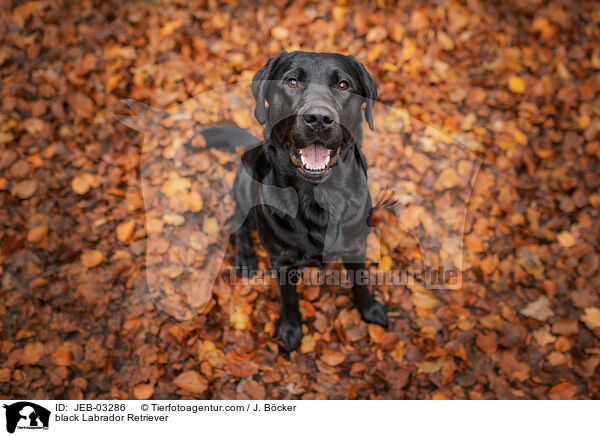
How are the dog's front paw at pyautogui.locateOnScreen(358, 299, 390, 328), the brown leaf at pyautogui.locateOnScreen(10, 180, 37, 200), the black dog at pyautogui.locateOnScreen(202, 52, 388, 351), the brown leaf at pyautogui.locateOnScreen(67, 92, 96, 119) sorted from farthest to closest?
the brown leaf at pyautogui.locateOnScreen(67, 92, 96, 119) → the brown leaf at pyautogui.locateOnScreen(10, 180, 37, 200) → the dog's front paw at pyautogui.locateOnScreen(358, 299, 390, 328) → the black dog at pyautogui.locateOnScreen(202, 52, 388, 351)

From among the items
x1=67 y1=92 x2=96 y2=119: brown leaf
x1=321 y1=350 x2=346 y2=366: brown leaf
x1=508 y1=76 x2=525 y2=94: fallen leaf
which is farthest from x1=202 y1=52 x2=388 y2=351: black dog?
x1=508 y1=76 x2=525 y2=94: fallen leaf

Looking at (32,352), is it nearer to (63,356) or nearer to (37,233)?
(63,356)

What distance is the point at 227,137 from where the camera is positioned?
251cm

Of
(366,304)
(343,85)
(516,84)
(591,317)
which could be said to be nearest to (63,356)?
(366,304)

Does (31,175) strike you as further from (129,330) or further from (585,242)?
(585,242)

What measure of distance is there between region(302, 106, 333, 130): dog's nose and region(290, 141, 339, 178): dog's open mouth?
0.14 m

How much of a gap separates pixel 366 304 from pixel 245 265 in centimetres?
85

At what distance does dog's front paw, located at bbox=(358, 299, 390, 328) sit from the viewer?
2.31 m

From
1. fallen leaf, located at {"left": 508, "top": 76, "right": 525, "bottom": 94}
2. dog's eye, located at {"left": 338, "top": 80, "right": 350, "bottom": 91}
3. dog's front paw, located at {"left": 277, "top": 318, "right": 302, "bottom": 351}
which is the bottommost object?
dog's front paw, located at {"left": 277, "top": 318, "right": 302, "bottom": 351}

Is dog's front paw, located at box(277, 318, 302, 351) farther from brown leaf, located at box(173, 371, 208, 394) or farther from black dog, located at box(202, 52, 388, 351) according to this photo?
brown leaf, located at box(173, 371, 208, 394)

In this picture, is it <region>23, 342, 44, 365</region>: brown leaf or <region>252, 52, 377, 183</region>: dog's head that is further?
<region>23, 342, 44, 365</region>: brown leaf

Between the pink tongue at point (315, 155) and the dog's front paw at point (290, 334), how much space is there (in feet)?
3.78

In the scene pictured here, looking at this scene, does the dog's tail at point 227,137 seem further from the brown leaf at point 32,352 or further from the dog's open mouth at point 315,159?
the brown leaf at point 32,352

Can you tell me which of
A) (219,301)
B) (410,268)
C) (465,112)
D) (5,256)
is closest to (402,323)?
(410,268)
